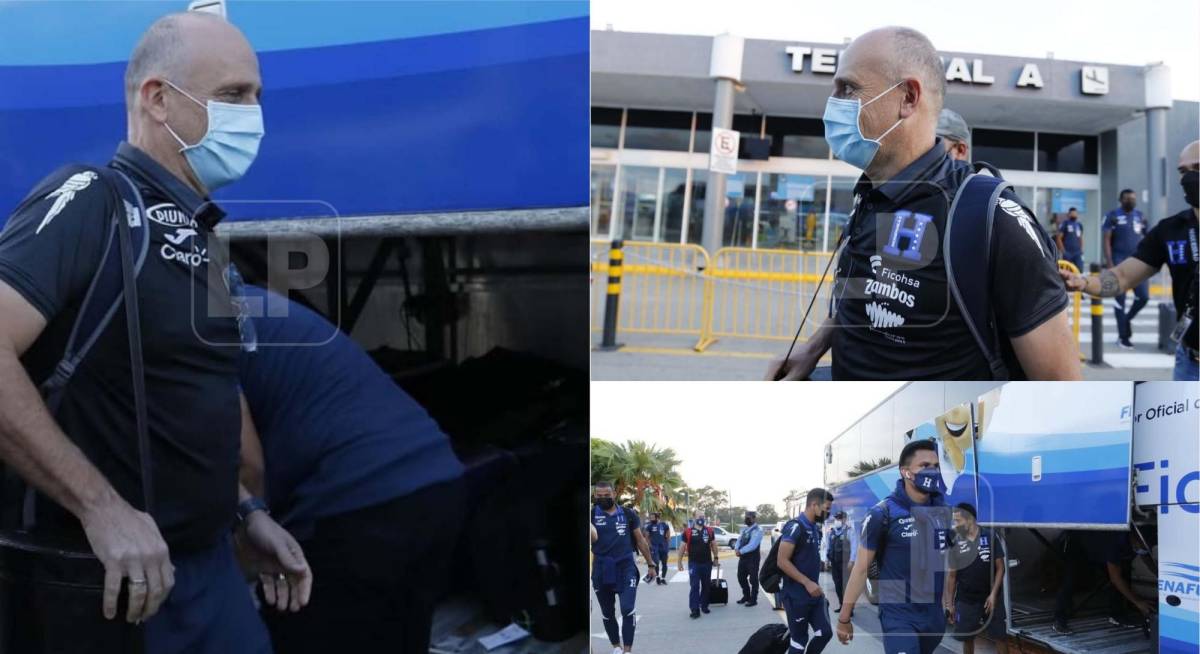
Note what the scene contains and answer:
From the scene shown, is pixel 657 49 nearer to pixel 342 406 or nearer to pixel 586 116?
pixel 586 116

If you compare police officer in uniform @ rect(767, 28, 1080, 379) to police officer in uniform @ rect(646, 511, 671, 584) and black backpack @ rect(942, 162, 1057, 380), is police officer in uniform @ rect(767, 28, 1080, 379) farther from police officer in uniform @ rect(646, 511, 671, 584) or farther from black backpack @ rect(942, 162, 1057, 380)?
police officer in uniform @ rect(646, 511, 671, 584)

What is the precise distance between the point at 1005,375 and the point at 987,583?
534mm

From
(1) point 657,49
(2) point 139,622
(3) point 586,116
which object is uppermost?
(1) point 657,49

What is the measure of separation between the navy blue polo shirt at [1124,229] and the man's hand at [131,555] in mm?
2040

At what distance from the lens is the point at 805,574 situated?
6.88 ft

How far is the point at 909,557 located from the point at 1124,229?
0.84m

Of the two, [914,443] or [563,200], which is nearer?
→ [563,200]

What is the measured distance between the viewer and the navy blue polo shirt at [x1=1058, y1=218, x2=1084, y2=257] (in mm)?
1973

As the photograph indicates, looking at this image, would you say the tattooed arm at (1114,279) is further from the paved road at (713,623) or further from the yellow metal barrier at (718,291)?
the paved road at (713,623)

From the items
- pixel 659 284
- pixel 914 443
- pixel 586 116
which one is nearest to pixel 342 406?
pixel 586 116

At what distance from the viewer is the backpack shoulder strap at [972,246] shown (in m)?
1.78

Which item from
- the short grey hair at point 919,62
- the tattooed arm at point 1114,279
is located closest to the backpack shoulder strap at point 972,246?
the short grey hair at point 919,62

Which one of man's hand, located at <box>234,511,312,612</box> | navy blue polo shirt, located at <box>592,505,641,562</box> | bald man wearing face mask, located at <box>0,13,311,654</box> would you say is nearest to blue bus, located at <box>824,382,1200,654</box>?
navy blue polo shirt, located at <box>592,505,641,562</box>

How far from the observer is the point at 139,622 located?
1.87 metres
